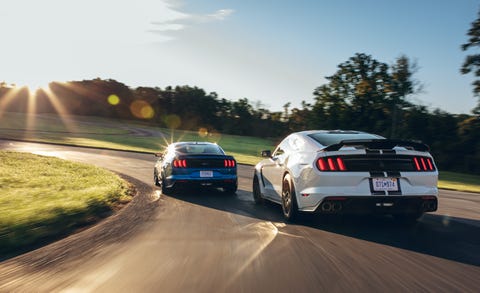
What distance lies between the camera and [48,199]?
34.4 feet

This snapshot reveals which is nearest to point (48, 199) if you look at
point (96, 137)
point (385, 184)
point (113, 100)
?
point (385, 184)

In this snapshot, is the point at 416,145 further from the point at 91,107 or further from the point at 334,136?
the point at 91,107

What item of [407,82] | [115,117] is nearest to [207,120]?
[115,117]

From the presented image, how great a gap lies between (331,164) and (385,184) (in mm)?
822

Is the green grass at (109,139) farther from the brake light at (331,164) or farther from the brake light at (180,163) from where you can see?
the brake light at (331,164)

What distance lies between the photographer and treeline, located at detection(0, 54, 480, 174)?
44.8m

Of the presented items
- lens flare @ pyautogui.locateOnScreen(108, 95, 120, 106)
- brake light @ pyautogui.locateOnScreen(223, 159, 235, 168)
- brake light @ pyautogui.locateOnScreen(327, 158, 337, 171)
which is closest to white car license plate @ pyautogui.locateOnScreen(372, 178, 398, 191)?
brake light @ pyautogui.locateOnScreen(327, 158, 337, 171)

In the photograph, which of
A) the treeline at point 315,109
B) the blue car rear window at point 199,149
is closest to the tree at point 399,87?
the treeline at point 315,109

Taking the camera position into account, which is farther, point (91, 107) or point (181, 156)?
point (91, 107)

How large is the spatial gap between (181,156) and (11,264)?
7.53 metres

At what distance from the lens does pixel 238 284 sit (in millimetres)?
4648

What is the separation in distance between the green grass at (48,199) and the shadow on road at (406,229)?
2533 millimetres

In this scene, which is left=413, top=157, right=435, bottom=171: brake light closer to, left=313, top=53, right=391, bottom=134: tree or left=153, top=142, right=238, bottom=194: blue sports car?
left=153, top=142, right=238, bottom=194: blue sports car

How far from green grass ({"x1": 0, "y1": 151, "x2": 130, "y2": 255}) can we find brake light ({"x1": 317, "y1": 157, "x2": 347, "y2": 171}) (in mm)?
3854
